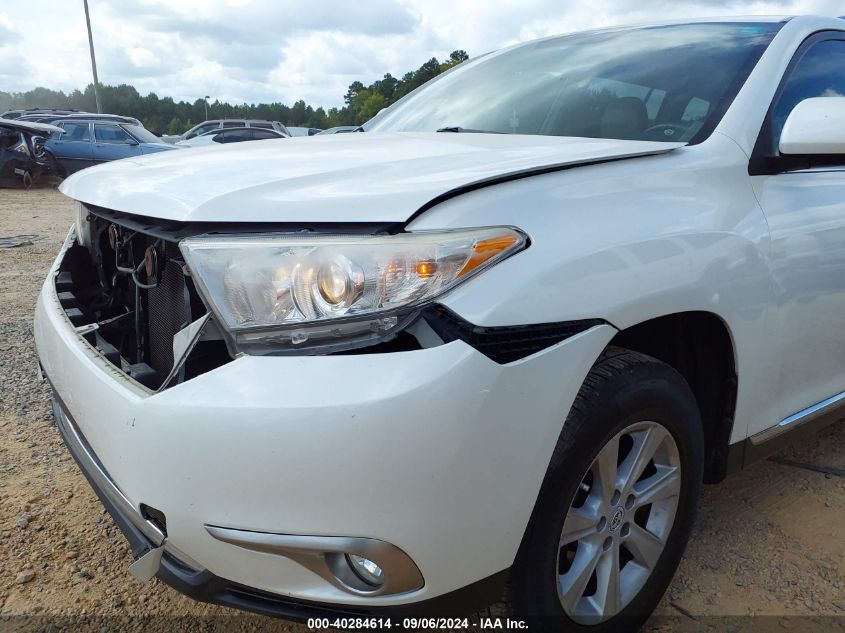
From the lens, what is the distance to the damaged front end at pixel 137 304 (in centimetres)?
143

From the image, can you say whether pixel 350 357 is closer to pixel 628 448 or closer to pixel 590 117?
pixel 628 448

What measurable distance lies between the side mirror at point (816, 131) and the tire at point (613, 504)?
738mm

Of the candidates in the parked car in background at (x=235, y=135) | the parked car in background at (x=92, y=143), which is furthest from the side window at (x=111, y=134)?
the parked car in background at (x=235, y=135)

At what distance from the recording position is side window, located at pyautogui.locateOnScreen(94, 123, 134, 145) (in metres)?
14.2

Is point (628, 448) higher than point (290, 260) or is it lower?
lower

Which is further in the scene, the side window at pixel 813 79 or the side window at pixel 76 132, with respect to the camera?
the side window at pixel 76 132

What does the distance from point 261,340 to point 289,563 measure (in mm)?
423

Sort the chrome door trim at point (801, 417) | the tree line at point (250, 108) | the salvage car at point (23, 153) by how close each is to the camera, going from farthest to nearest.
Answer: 1. the tree line at point (250, 108)
2. the salvage car at point (23, 153)
3. the chrome door trim at point (801, 417)

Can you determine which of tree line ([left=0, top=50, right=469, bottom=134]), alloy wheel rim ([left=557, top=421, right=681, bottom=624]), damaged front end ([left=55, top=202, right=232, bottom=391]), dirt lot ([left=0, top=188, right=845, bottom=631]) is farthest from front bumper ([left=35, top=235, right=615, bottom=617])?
tree line ([left=0, top=50, right=469, bottom=134])

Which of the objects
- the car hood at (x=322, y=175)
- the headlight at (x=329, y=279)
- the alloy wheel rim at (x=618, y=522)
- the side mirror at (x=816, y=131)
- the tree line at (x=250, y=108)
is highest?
the side mirror at (x=816, y=131)

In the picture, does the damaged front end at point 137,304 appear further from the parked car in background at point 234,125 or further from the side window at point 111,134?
the parked car in background at point 234,125

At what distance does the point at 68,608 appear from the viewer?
1.92 m

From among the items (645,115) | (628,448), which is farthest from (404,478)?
(645,115)

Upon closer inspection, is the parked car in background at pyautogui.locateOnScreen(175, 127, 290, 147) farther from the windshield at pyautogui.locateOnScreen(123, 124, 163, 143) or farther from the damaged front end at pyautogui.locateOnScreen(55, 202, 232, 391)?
the damaged front end at pyautogui.locateOnScreen(55, 202, 232, 391)
